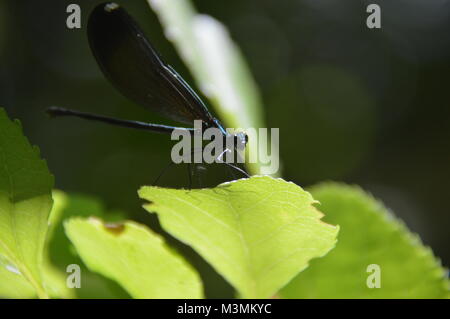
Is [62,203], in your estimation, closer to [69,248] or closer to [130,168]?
[69,248]

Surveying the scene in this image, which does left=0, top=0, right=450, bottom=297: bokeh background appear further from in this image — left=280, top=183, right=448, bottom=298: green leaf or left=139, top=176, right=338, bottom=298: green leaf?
left=139, top=176, right=338, bottom=298: green leaf

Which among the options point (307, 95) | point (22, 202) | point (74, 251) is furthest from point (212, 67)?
point (307, 95)

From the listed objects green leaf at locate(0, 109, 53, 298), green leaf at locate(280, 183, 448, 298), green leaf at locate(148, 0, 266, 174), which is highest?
green leaf at locate(148, 0, 266, 174)

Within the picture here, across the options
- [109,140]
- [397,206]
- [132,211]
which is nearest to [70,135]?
[109,140]

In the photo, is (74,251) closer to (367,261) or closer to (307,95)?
(367,261)

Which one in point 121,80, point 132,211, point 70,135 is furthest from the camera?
point 70,135

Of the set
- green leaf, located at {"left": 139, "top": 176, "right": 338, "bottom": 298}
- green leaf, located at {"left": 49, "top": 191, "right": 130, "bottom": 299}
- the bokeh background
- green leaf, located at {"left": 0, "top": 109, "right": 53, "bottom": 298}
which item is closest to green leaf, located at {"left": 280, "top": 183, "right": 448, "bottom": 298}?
green leaf, located at {"left": 139, "top": 176, "right": 338, "bottom": 298}
